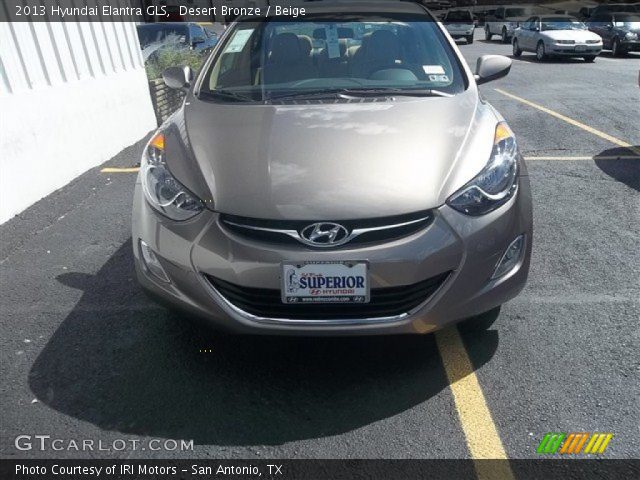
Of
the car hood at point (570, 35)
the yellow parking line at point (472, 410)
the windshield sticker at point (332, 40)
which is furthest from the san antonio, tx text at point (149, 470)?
the car hood at point (570, 35)

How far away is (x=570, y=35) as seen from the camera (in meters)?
15.7

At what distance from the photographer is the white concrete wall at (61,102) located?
4.91m

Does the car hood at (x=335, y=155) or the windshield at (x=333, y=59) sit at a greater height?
the windshield at (x=333, y=59)

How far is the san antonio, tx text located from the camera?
2.19 metres

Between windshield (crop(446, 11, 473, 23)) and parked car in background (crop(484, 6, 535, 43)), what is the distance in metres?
0.94

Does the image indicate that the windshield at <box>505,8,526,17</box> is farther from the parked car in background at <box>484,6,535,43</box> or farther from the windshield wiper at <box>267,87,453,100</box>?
the windshield wiper at <box>267,87,453,100</box>

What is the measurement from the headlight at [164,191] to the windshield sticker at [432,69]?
1681 mm

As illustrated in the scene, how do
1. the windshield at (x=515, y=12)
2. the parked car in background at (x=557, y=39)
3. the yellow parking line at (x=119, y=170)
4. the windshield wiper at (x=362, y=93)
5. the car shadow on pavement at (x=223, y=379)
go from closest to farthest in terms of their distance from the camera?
the car shadow on pavement at (x=223, y=379) < the windshield wiper at (x=362, y=93) < the yellow parking line at (x=119, y=170) < the parked car in background at (x=557, y=39) < the windshield at (x=515, y=12)

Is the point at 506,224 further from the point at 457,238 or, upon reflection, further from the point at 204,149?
the point at 204,149

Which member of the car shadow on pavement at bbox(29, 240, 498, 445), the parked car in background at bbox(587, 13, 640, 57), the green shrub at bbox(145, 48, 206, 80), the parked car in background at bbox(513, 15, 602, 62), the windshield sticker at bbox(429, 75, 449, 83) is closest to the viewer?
the car shadow on pavement at bbox(29, 240, 498, 445)

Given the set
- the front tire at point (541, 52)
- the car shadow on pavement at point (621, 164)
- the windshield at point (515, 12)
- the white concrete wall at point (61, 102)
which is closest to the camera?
the white concrete wall at point (61, 102)

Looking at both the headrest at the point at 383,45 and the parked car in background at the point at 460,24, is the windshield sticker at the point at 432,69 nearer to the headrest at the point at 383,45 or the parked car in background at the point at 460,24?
the headrest at the point at 383,45

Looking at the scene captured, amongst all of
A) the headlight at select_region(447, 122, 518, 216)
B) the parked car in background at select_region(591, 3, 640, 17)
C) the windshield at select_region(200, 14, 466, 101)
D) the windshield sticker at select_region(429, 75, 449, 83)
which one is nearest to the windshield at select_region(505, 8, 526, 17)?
the parked car in background at select_region(591, 3, 640, 17)

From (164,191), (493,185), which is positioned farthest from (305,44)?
(493,185)
